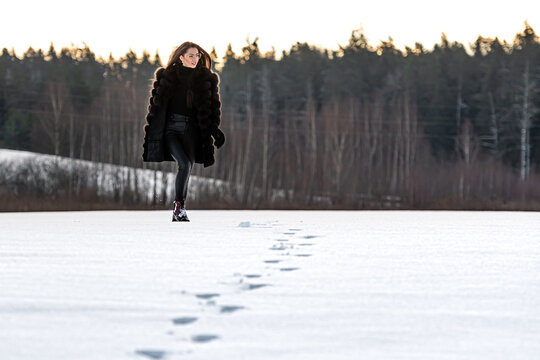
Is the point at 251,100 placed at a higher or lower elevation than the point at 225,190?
higher

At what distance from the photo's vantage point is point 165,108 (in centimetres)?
806
